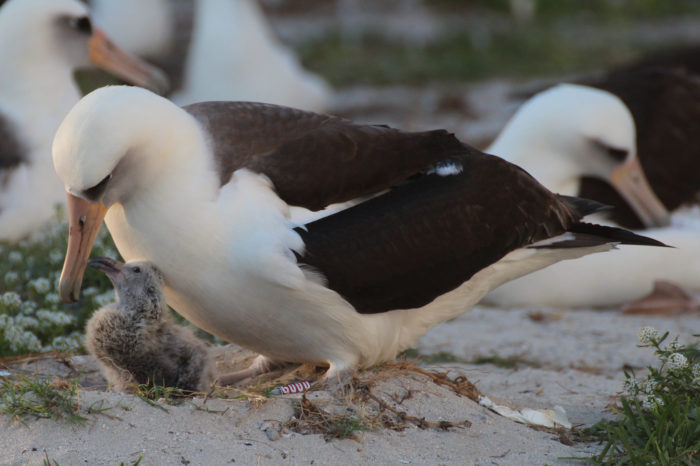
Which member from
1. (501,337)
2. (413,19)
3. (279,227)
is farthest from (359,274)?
(413,19)

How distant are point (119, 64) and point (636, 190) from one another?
12.6 ft

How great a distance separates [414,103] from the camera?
1321cm

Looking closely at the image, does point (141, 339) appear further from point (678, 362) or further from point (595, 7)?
point (595, 7)

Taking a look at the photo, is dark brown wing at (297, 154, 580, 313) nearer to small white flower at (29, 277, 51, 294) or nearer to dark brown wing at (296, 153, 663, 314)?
dark brown wing at (296, 153, 663, 314)

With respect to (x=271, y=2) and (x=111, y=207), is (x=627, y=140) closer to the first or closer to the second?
(x=111, y=207)

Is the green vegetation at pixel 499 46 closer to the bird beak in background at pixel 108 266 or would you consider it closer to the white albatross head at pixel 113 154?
Result: the bird beak in background at pixel 108 266

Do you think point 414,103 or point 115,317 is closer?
point 115,317

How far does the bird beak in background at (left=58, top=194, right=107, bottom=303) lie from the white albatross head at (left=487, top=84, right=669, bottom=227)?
4.10 meters

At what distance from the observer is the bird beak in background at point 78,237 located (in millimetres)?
4293

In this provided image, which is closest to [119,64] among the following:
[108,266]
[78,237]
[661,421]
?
[108,266]

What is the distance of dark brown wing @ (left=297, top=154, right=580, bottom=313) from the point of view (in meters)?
4.51

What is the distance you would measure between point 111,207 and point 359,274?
0.97 metres

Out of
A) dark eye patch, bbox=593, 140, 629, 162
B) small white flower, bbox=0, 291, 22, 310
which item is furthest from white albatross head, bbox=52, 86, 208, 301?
dark eye patch, bbox=593, 140, 629, 162

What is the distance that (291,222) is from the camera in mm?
4395
